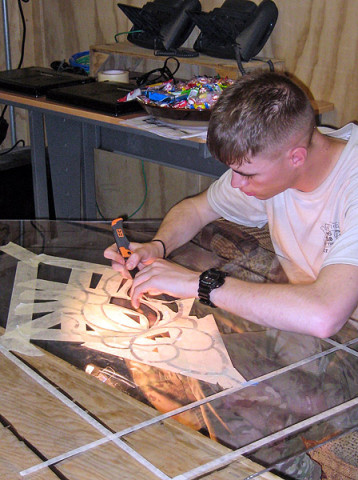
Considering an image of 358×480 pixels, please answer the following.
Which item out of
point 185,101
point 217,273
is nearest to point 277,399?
point 217,273

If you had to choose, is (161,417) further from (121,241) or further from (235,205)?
(235,205)

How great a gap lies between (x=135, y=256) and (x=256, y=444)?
667 mm

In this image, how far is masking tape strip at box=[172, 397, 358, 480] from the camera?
2.50 feet

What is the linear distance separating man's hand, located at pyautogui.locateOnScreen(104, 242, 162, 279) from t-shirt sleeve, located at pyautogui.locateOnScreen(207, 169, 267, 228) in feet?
0.78

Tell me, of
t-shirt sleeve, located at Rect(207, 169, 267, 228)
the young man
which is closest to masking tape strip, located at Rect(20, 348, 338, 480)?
the young man

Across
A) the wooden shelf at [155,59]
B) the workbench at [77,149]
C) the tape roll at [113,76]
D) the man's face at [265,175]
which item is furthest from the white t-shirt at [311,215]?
the tape roll at [113,76]

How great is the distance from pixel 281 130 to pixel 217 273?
31cm

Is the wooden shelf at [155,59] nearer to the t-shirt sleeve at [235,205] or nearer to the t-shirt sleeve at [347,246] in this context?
the t-shirt sleeve at [235,205]

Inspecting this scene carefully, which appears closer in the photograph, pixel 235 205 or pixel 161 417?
pixel 161 417

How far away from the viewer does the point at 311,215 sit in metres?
1.42

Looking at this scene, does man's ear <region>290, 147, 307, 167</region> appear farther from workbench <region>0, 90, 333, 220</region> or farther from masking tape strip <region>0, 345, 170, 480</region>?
workbench <region>0, 90, 333, 220</region>

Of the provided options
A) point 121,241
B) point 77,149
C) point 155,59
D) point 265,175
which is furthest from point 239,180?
point 77,149

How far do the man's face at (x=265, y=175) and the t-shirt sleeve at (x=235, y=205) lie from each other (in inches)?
11.1

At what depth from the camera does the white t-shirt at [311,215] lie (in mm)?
1224
